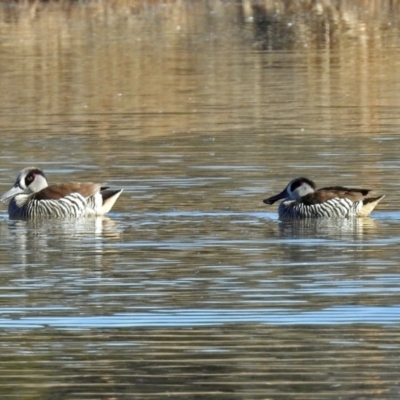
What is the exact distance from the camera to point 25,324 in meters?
9.84

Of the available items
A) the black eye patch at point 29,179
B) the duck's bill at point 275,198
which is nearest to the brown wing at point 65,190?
the black eye patch at point 29,179

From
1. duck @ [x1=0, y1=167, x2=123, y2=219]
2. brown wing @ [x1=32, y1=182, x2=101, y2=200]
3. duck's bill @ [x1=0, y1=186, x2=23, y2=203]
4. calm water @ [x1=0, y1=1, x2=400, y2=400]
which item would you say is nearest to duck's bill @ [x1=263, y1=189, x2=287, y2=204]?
calm water @ [x1=0, y1=1, x2=400, y2=400]

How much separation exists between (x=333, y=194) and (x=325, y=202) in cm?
13

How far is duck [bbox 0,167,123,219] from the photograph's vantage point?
15359mm

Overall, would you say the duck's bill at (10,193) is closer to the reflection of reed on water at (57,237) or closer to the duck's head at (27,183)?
the duck's head at (27,183)

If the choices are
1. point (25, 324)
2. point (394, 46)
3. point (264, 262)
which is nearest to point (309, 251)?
point (264, 262)

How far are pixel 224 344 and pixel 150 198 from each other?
7010mm

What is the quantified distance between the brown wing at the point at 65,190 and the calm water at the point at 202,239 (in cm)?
31

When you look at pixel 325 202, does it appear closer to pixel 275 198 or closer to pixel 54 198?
pixel 275 198

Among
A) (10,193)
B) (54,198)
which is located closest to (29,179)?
(10,193)

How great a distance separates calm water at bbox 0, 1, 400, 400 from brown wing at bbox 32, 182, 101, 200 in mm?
307

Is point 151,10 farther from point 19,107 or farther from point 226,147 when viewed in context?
point 226,147

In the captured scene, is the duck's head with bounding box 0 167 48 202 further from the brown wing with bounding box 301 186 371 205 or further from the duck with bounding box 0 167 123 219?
the brown wing with bounding box 301 186 371 205

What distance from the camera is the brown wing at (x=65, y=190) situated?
15344mm
